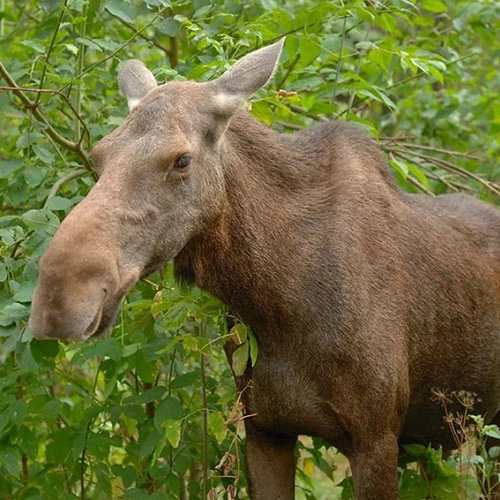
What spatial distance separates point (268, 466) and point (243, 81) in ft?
6.23

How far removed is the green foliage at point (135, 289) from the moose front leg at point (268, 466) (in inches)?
3.9

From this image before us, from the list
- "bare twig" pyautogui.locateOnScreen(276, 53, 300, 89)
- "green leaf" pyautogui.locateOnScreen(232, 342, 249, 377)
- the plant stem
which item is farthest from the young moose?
"bare twig" pyautogui.locateOnScreen(276, 53, 300, 89)

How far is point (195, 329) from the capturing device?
243 inches

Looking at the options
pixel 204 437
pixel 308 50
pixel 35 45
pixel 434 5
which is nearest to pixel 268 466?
pixel 204 437

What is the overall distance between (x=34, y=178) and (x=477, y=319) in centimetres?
227

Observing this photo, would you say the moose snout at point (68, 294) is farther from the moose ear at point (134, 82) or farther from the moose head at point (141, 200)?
the moose ear at point (134, 82)

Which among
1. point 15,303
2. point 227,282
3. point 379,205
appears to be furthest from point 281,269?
point 15,303

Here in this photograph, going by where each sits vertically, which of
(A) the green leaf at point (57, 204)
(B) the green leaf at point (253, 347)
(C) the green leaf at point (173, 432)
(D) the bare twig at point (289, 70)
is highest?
(A) the green leaf at point (57, 204)

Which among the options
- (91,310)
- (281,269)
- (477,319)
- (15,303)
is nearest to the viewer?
(91,310)

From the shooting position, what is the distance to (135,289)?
5.90m

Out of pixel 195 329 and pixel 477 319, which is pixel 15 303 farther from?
pixel 477 319

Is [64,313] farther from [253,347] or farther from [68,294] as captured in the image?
[253,347]

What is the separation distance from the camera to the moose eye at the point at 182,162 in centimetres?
451

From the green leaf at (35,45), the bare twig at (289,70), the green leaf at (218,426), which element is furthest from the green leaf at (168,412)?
the bare twig at (289,70)
